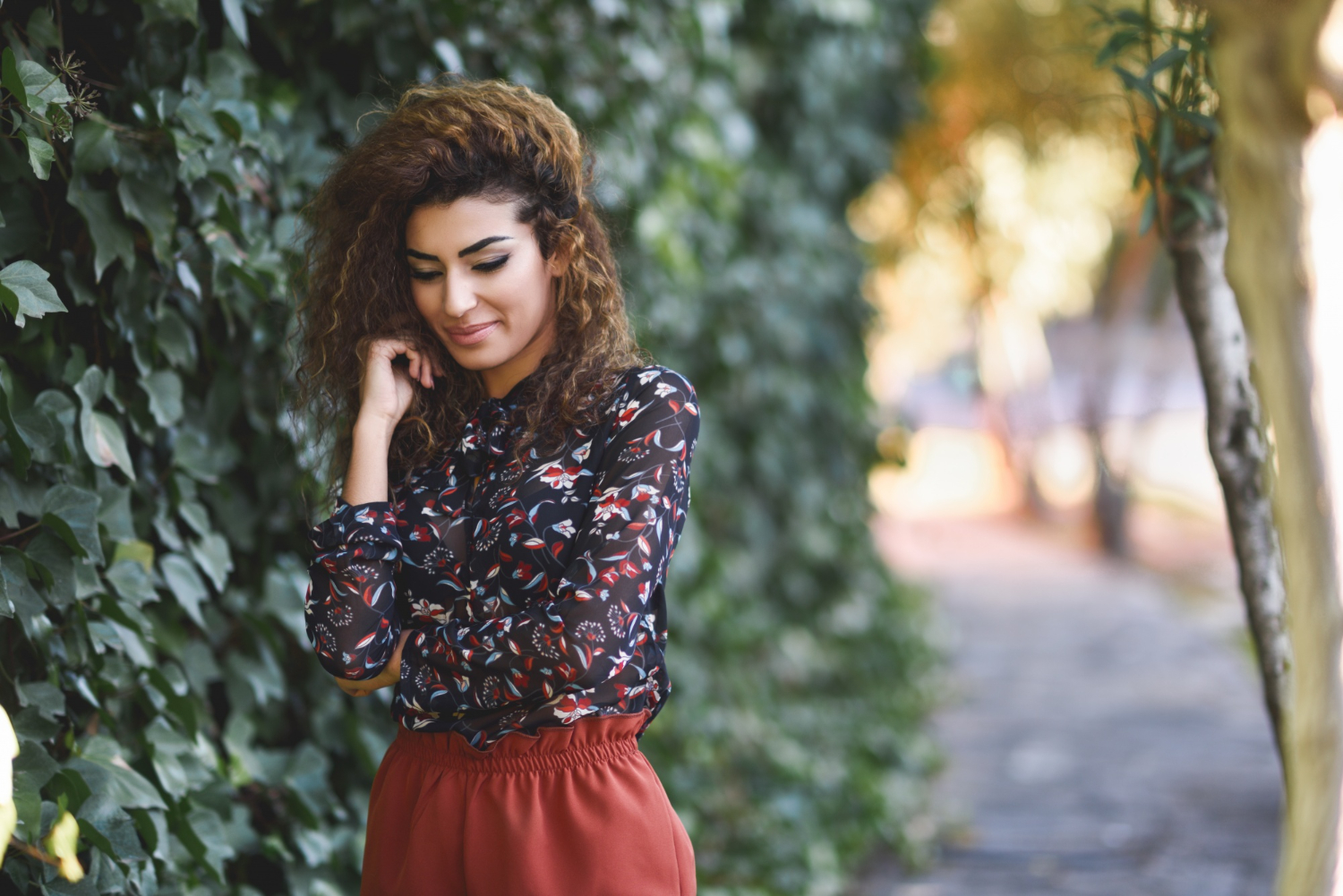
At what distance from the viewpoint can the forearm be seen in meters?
1.58

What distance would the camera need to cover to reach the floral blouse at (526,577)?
1.46m

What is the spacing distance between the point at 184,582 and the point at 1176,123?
1.81 metres

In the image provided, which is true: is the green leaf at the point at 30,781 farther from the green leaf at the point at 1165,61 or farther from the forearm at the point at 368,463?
the green leaf at the point at 1165,61

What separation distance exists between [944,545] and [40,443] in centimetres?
1226

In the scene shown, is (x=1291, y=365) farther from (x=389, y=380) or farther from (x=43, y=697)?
(x=43, y=697)

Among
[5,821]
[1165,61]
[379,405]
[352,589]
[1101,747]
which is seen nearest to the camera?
[5,821]

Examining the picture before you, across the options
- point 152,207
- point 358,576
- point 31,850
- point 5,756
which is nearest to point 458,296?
point 358,576

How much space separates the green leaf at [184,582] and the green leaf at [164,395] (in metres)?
0.21

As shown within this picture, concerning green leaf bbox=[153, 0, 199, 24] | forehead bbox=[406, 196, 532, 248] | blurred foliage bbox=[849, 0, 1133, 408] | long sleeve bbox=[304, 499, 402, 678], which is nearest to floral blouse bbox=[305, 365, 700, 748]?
long sleeve bbox=[304, 499, 402, 678]

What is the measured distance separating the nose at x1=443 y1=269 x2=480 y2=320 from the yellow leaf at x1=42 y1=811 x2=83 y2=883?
0.78m

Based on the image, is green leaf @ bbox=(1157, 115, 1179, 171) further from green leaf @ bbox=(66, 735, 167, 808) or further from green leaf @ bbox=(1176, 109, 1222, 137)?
green leaf @ bbox=(66, 735, 167, 808)

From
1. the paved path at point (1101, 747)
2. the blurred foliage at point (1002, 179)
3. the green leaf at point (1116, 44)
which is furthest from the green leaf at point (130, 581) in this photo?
the blurred foliage at point (1002, 179)

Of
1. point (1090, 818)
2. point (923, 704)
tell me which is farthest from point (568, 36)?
point (923, 704)

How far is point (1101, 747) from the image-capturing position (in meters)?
5.21
